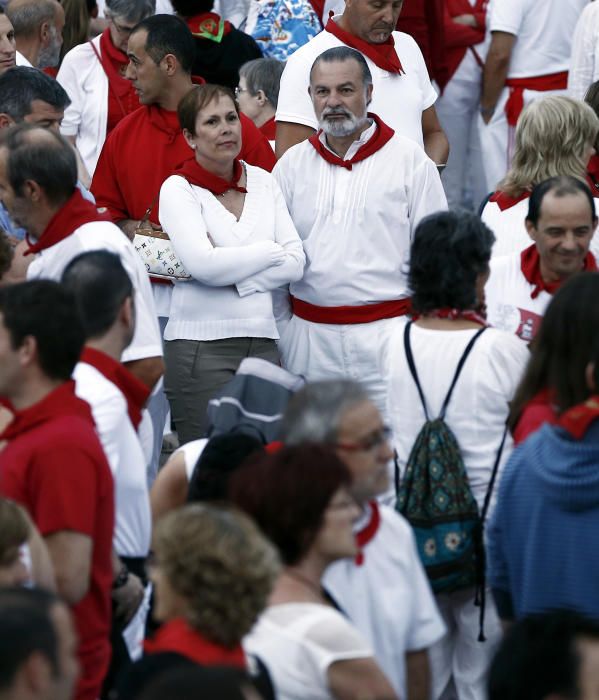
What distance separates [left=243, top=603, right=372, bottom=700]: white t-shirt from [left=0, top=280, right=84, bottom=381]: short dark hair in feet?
3.05

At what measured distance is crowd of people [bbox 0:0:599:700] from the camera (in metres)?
2.88

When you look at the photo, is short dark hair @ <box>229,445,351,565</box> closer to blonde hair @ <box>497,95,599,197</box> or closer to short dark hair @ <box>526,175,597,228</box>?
short dark hair @ <box>526,175,597,228</box>

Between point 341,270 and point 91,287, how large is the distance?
190 centimetres

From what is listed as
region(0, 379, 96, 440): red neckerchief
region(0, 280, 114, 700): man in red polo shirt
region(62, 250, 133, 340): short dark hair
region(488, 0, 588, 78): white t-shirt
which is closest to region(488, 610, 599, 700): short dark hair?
region(0, 280, 114, 700): man in red polo shirt

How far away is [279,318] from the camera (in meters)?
6.05

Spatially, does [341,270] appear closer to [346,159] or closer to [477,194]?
[346,159]

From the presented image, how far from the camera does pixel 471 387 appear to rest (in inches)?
167

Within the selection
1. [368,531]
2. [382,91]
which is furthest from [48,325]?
[382,91]

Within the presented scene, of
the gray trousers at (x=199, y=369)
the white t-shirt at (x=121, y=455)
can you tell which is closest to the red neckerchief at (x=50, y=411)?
the white t-shirt at (x=121, y=455)

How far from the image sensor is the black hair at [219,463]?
12.4 feet

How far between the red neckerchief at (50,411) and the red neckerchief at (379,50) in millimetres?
3401

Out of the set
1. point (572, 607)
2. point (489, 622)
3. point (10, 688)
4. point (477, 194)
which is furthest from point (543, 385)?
point (477, 194)

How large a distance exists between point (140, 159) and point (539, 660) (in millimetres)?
3860

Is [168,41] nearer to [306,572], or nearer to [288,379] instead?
[288,379]
